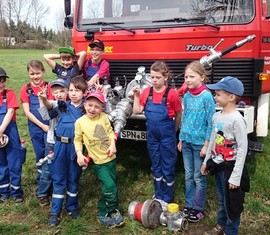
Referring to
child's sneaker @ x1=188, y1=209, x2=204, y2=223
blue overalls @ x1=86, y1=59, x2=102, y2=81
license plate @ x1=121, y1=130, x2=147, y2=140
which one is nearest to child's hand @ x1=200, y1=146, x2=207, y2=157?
child's sneaker @ x1=188, y1=209, x2=204, y2=223

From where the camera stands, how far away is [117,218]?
385 centimetres

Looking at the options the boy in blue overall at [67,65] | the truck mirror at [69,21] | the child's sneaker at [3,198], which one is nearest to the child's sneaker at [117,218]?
the child's sneaker at [3,198]

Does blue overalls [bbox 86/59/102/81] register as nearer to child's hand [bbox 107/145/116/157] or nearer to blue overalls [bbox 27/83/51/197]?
blue overalls [bbox 27/83/51/197]

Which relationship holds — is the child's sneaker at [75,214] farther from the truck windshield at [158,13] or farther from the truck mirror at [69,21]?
the truck mirror at [69,21]

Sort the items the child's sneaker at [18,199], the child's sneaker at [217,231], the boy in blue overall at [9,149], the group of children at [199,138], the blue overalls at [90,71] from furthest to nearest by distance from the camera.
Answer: the blue overalls at [90,71] → the child's sneaker at [18,199] → the boy in blue overall at [9,149] → the child's sneaker at [217,231] → the group of children at [199,138]

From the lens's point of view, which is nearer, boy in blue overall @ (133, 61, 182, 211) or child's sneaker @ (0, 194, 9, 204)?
boy in blue overall @ (133, 61, 182, 211)

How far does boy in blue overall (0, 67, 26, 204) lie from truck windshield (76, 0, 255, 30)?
177 cm

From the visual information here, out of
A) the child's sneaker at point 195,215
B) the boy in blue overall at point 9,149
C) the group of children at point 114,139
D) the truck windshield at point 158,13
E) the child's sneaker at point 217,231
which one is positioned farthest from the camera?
the truck windshield at point 158,13

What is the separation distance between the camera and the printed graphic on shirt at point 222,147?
128 inches

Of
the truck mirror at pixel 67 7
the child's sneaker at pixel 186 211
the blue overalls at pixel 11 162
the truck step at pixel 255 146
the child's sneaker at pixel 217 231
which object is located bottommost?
the child's sneaker at pixel 217 231

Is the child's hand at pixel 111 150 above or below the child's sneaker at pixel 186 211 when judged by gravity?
above

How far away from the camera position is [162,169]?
13.7ft

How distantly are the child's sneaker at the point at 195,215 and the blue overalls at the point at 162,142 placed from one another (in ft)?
1.14

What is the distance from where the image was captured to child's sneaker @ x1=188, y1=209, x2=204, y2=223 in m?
3.94
